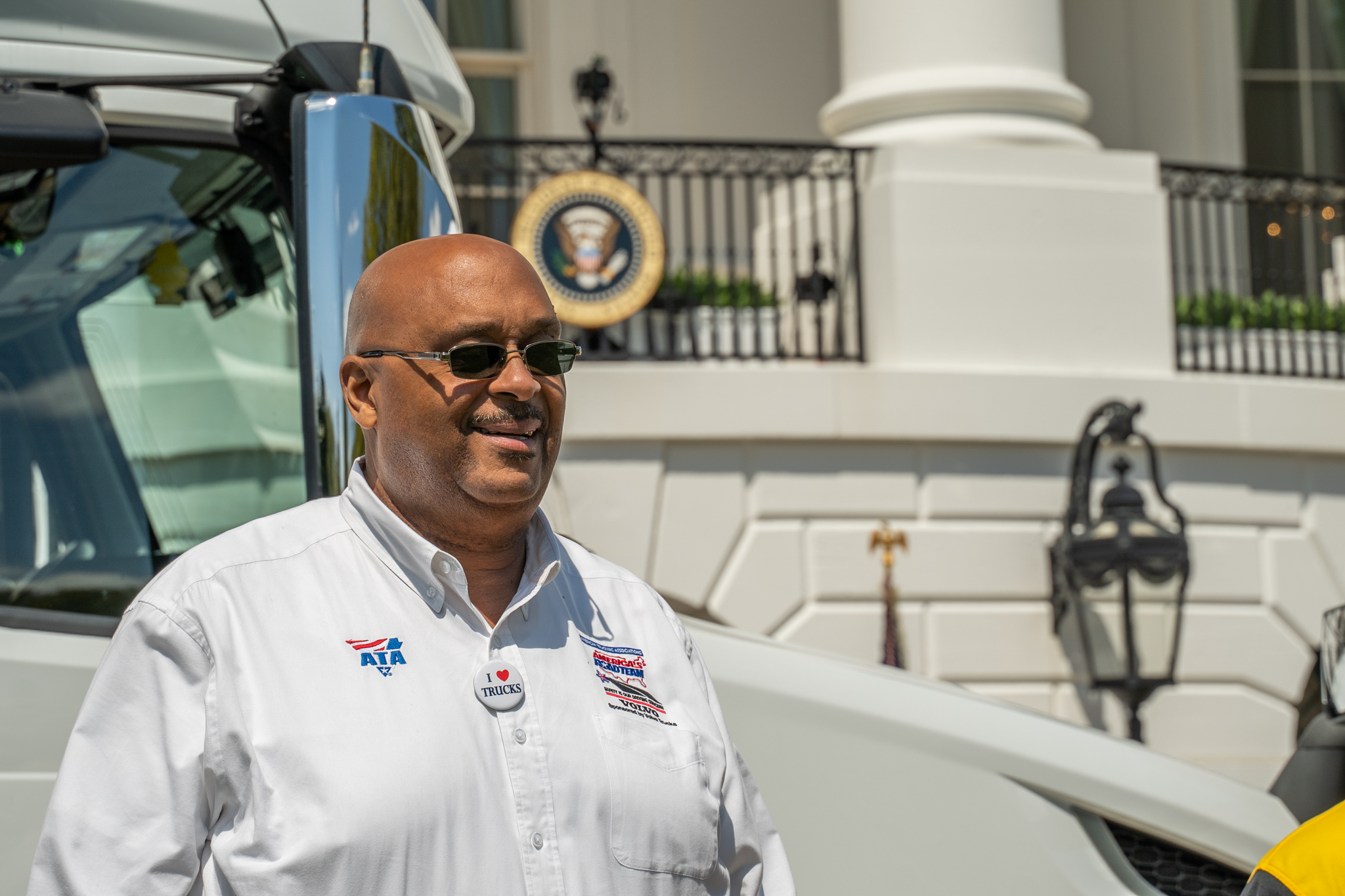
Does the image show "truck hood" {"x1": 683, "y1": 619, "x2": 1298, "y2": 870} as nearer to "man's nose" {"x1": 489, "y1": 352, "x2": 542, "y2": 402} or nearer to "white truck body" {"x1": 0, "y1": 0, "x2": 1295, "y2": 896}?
"white truck body" {"x1": 0, "y1": 0, "x2": 1295, "y2": 896}

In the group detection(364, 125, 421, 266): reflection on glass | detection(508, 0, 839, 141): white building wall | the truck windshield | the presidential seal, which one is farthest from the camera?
detection(508, 0, 839, 141): white building wall

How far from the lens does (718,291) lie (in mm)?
9461

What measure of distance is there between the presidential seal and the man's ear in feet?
23.0

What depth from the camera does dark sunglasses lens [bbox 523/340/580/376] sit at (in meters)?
1.69

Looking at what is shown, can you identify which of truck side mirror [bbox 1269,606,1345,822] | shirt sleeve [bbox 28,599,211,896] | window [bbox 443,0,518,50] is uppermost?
window [bbox 443,0,518,50]

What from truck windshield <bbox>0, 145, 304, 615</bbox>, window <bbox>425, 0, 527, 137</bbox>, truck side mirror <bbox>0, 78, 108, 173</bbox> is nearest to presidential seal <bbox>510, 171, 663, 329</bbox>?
window <bbox>425, 0, 527, 137</bbox>

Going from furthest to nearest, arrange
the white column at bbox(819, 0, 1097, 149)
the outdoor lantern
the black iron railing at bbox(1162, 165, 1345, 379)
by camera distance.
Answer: the black iron railing at bbox(1162, 165, 1345, 379) → the white column at bbox(819, 0, 1097, 149) → the outdoor lantern

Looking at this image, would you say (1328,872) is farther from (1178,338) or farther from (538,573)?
(1178,338)

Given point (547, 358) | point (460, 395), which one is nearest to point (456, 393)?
point (460, 395)

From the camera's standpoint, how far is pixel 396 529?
163cm

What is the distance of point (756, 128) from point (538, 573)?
34.8 ft

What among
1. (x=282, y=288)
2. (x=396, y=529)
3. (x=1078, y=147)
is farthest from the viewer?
(x=1078, y=147)

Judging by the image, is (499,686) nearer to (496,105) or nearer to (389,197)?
(389,197)

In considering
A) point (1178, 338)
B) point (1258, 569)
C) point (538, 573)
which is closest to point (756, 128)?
point (1178, 338)
